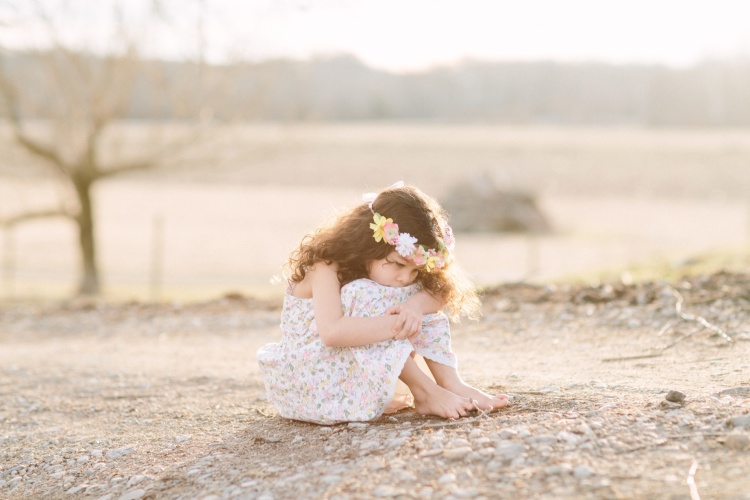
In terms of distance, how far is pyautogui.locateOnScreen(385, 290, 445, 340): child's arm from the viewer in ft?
11.9

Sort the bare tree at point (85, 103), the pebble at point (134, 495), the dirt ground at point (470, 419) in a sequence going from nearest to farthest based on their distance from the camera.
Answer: the dirt ground at point (470, 419), the pebble at point (134, 495), the bare tree at point (85, 103)

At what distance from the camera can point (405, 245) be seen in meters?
3.68

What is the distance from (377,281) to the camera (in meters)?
3.89

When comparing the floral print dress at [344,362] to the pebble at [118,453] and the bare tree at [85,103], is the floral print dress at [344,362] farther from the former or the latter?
the bare tree at [85,103]

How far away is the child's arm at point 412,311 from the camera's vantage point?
3633 millimetres

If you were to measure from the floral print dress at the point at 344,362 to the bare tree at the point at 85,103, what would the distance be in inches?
411

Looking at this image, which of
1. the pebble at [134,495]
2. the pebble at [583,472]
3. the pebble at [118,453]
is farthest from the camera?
the pebble at [118,453]

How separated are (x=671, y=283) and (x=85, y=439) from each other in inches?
174

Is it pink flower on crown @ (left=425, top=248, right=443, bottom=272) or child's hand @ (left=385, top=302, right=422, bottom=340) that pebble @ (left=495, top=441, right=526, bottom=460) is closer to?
child's hand @ (left=385, top=302, right=422, bottom=340)

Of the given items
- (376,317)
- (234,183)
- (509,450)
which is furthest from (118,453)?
(234,183)

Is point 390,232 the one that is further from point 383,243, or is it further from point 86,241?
point 86,241

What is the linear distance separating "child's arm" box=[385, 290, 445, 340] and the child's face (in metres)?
0.09

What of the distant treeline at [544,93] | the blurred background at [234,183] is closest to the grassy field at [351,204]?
the blurred background at [234,183]

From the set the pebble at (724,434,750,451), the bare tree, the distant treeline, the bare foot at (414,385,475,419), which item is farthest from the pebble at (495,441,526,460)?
the distant treeline
